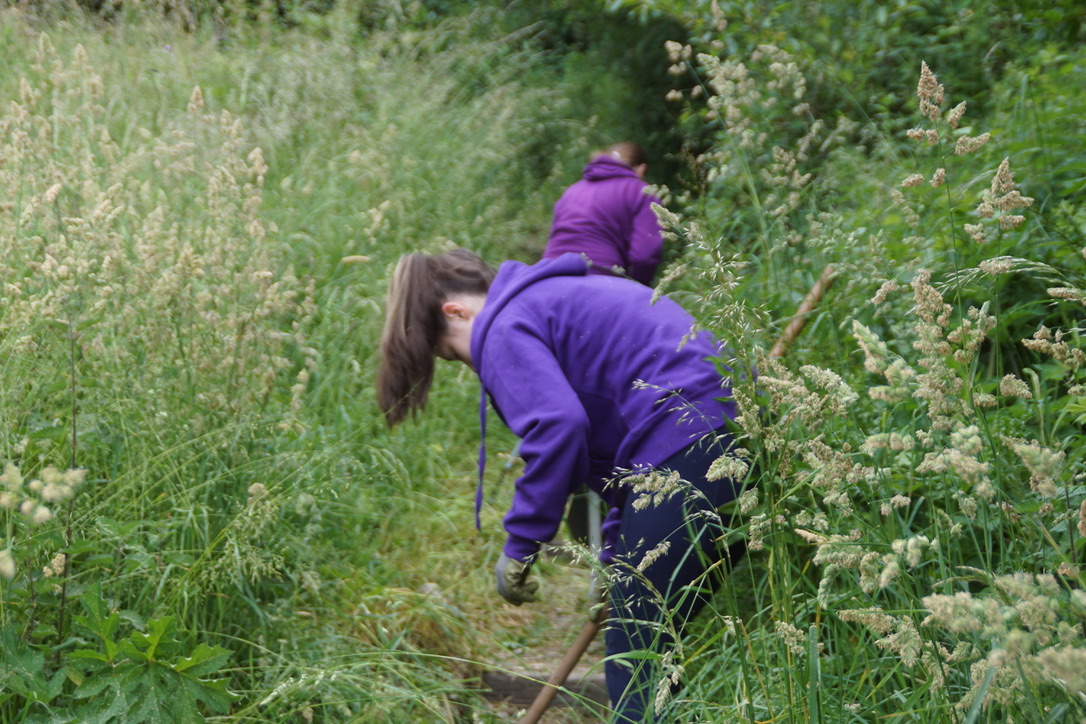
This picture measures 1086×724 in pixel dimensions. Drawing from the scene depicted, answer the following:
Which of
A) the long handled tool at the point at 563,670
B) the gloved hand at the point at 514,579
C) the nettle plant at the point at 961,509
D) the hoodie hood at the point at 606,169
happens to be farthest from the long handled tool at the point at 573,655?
the hoodie hood at the point at 606,169

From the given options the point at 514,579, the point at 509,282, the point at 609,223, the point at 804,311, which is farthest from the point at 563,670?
the point at 609,223

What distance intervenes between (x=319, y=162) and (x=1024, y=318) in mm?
4466

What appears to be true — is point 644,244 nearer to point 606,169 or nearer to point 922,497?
point 606,169

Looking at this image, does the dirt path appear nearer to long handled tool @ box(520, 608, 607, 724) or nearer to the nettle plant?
long handled tool @ box(520, 608, 607, 724)

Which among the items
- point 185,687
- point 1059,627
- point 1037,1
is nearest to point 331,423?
point 185,687

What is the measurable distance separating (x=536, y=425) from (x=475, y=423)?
2.39 m

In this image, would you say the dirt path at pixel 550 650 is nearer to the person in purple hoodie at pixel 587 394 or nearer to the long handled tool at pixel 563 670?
the long handled tool at pixel 563 670

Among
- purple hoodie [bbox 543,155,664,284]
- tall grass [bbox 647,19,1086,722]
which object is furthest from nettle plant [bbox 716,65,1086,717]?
purple hoodie [bbox 543,155,664,284]

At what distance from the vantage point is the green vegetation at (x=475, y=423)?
1463 millimetres

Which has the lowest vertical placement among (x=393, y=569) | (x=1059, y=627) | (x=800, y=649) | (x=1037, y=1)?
(x=393, y=569)

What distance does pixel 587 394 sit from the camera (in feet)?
8.48

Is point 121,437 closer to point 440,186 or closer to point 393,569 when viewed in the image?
point 393,569

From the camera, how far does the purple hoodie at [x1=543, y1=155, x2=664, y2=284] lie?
5.37 metres

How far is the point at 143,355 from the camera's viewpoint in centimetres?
279
